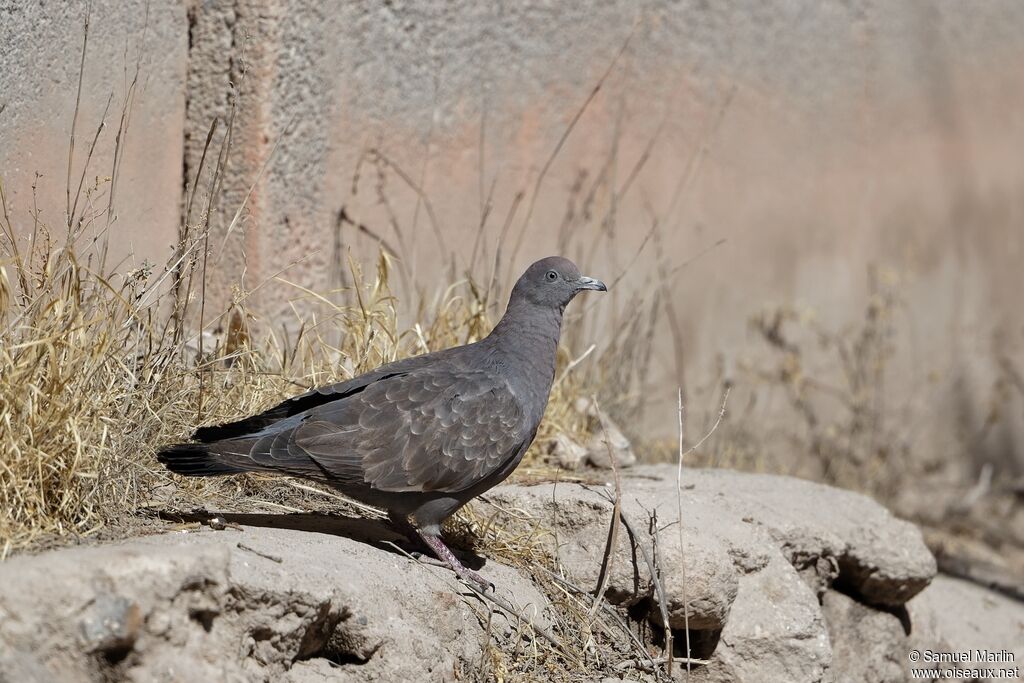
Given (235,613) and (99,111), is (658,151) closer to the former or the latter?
(99,111)

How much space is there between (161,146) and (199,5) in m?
0.59

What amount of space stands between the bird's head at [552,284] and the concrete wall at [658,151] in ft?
3.20

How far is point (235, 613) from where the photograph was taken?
2984 mm

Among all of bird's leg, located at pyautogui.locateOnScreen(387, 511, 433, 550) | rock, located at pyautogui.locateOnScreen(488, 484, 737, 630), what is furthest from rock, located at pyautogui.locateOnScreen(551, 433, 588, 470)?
bird's leg, located at pyautogui.locateOnScreen(387, 511, 433, 550)

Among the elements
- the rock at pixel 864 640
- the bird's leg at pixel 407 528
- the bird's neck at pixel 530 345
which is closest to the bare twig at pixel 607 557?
the bird's neck at pixel 530 345

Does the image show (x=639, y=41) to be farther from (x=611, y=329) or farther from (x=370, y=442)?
(x=370, y=442)

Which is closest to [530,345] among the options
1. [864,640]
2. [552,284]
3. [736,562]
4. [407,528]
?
[552,284]

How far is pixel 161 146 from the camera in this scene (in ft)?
16.0

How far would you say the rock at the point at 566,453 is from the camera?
15.8 feet

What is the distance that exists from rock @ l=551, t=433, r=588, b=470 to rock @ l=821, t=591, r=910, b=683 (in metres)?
1.09

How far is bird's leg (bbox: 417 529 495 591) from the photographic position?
373 centimetres

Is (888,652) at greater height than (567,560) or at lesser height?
lesser

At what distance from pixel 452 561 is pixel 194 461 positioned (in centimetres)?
83

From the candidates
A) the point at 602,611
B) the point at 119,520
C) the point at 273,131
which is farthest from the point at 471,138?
the point at 119,520
